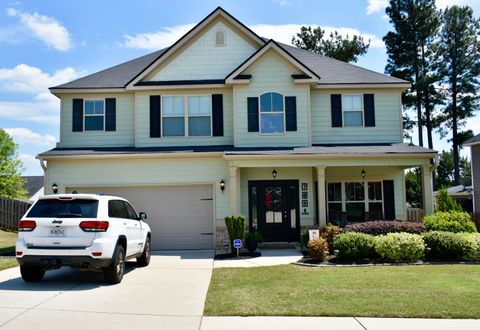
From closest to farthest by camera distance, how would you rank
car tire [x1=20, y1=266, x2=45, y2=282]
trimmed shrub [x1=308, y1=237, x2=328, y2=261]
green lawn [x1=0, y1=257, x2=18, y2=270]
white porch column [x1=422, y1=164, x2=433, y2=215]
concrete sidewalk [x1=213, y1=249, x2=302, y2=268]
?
car tire [x1=20, y1=266, x2=45, y2=282] → green lawn [x1=0, y1=257, x2=18, y2=270] → trimmed shrub [x1=308, y1=237, x2=328, y2=261] → concrete sidewalk [x1=213, y1=249, x2=302, y2=268] → white porch column [x1=422, y1=164, x2=433, y2=215]

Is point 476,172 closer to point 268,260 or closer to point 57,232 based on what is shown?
point 268,260

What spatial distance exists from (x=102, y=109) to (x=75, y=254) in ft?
33.0

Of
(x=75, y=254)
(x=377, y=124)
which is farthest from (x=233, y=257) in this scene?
(x=377, y=124)

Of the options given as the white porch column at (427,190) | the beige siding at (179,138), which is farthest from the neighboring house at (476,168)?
the beige siding at (179,138)

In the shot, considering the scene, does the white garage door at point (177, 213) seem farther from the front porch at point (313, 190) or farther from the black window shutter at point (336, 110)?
the black window shutter at point (336, 110)

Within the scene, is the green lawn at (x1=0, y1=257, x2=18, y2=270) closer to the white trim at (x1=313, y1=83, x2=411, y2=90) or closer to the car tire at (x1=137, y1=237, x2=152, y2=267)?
the car tire at (x1=137, y1=237, x2=152, y2=267)

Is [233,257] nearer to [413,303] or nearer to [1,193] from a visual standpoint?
[413,303]

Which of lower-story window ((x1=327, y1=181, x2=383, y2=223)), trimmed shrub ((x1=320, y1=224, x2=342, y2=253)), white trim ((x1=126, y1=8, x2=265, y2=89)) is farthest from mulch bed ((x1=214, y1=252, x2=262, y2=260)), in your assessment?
white trim ((x1=126, y1=8, x2=265, y2=89))

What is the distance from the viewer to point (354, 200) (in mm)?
17234

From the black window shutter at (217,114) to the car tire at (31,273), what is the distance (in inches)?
355

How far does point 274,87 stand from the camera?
661 inches

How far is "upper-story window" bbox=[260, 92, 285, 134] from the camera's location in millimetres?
16703

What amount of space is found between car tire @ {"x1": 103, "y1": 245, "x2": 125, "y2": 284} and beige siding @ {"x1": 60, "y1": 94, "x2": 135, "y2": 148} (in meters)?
8.67

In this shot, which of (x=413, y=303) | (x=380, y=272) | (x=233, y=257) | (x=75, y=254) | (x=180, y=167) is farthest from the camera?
(x=180, y=167)
